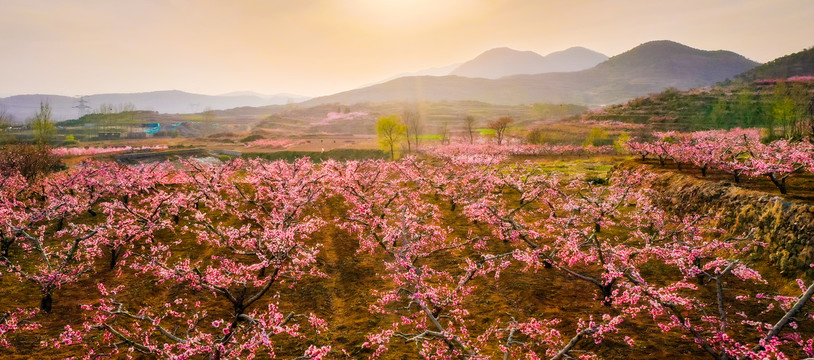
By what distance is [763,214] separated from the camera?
44.2ft

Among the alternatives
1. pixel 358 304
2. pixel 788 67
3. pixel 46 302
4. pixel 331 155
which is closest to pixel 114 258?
pixel 46 302

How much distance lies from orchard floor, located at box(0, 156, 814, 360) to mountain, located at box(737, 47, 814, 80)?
147989 mm

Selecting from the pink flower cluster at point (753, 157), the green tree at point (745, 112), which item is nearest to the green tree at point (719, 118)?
the green tree at point (745, 112)

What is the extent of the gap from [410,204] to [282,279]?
A: 907cm

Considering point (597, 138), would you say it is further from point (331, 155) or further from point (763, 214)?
point (763, 214)

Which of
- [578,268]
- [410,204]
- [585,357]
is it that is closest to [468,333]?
[585,357]

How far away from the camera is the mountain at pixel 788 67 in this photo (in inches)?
4481

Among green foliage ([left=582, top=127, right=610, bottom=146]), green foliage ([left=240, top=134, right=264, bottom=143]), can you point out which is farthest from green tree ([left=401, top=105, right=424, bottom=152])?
green foliage ([left=240, top=134, right=264, bottom=143])

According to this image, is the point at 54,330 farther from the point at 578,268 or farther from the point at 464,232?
the point at 578,268

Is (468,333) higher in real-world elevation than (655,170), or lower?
lower

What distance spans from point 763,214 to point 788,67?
16074 centimetres

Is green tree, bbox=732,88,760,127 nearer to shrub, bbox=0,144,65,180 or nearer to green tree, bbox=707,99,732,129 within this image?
green tree, bbox=707,99,732,129

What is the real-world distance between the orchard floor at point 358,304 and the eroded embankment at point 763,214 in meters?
0.95

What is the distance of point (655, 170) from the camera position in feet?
74.8
